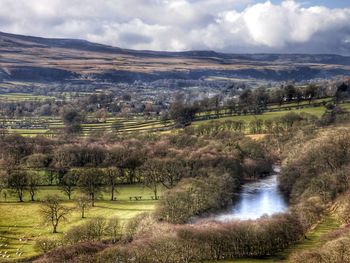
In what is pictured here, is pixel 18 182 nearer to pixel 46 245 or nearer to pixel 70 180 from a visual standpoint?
pixel 70 180

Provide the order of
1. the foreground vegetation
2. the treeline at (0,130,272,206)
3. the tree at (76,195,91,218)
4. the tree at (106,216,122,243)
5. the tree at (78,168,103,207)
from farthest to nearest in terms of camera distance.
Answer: the treeline at (0,130,272,206) → the tree at (78,168,103,207) → the tree at (76,195,91,218) → the tree at (106,216,122,243) → the foreground vegetation

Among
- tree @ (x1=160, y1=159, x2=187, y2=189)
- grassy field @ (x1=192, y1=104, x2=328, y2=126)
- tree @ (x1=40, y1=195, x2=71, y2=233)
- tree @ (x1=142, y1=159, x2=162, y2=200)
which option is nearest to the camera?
tree @ (x1=40, y1=195, x2=71, y2=233)

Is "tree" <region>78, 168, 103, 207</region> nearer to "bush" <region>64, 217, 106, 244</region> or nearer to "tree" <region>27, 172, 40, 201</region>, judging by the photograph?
"tree" <region>27, 172, 40, 201</region>

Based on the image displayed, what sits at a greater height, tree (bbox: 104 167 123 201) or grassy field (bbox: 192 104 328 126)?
grassy field (bbox: 192 104 328 126)

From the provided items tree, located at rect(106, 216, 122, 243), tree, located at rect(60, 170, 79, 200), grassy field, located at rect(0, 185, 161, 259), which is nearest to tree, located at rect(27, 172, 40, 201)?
grassy field, located at rect(0, 185, 161, 259)

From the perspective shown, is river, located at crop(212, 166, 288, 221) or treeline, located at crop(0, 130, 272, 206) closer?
river, located at crop(212, 166, 288, 221)

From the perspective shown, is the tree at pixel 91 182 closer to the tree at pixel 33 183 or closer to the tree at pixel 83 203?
the tree at pixel 83 203

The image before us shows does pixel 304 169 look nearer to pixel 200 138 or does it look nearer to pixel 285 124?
pixel 200 138

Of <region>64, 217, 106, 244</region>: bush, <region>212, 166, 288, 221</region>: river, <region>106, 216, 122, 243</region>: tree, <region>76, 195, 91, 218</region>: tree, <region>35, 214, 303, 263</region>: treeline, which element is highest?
<region>35, 214, 303, 263</region>: treeline
